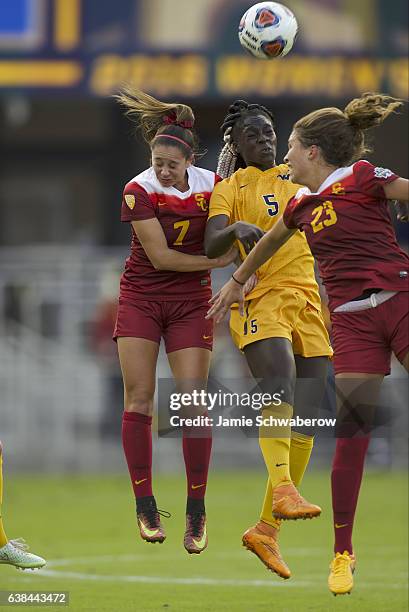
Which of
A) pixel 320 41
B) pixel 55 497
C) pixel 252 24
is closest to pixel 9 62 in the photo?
pixel 320 41

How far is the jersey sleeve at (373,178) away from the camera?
7973mm

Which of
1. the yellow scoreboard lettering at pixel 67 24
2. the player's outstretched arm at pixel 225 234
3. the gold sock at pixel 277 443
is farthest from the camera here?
the yellow scoreboard lettering at pixel 67 24

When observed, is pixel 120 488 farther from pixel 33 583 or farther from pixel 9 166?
pixel 9 166

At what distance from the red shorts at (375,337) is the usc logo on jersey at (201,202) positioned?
1265mm

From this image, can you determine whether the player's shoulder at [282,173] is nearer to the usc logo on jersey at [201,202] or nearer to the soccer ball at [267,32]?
the usc logo on jersey at [201,202]

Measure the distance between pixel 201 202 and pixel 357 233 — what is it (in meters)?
1.22

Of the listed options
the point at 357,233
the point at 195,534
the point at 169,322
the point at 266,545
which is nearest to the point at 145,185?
the point at 169,322

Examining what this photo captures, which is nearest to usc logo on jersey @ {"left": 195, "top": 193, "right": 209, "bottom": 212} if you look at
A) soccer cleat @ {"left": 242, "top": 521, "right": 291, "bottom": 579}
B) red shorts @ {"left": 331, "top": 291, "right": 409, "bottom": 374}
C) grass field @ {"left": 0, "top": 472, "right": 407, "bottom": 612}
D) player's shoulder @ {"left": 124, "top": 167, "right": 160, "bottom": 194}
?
player's shoulder @ {"left": 124, "top": 167, "right": 160, "bottom": 194}

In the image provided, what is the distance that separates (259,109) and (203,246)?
0.88 metres

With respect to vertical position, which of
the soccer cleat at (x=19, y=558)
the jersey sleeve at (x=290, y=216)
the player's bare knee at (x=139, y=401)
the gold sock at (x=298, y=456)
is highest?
the jersey sleeve at (x=290, y=216)

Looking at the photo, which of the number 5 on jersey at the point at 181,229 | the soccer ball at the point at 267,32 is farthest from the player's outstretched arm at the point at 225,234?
the soccer ball at the point at 267,32

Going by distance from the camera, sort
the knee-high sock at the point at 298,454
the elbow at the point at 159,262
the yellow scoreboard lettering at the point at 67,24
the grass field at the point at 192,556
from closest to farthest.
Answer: the elbow at the point at 159,262, the knee-high sock at the point at 298,454, the grass field at the point at 192,556, the yellow scoreboard lettering at the point at 67,24

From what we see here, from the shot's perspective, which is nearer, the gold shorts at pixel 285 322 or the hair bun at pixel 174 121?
the gold shorts at pixel 285 322

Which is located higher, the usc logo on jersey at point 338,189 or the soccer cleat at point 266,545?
the usc logo on jersey at point 338,189
